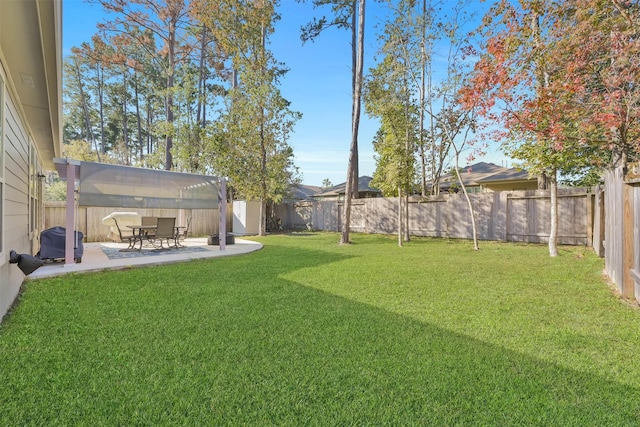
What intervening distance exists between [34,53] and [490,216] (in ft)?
38.4

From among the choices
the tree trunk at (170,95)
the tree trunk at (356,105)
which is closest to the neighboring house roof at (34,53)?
the tree trunk at (356,105)

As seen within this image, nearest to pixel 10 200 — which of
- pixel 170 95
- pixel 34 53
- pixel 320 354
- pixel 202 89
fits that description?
pixel 34 53

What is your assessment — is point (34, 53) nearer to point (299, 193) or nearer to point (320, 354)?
point (320, 354)

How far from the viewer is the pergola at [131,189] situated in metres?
6.30

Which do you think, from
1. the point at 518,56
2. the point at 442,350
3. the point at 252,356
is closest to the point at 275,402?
the point at 252,356

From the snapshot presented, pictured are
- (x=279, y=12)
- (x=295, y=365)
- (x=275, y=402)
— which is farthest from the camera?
(x=279, y=12)

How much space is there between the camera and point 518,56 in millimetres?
6426

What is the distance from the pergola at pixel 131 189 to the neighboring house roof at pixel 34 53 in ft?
3.87

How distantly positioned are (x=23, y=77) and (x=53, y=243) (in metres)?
3.51

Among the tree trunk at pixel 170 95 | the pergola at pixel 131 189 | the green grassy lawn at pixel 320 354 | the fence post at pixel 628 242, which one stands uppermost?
the tree trunk at pixel 170 95

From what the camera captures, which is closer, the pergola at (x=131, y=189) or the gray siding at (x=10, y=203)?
the gray siding at (x=10, y=203)

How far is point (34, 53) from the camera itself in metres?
3.54

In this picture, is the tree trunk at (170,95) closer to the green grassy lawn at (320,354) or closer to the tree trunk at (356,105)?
the tree trunk at (356,105)

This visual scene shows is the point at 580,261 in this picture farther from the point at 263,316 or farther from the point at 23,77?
the point at 23,77
